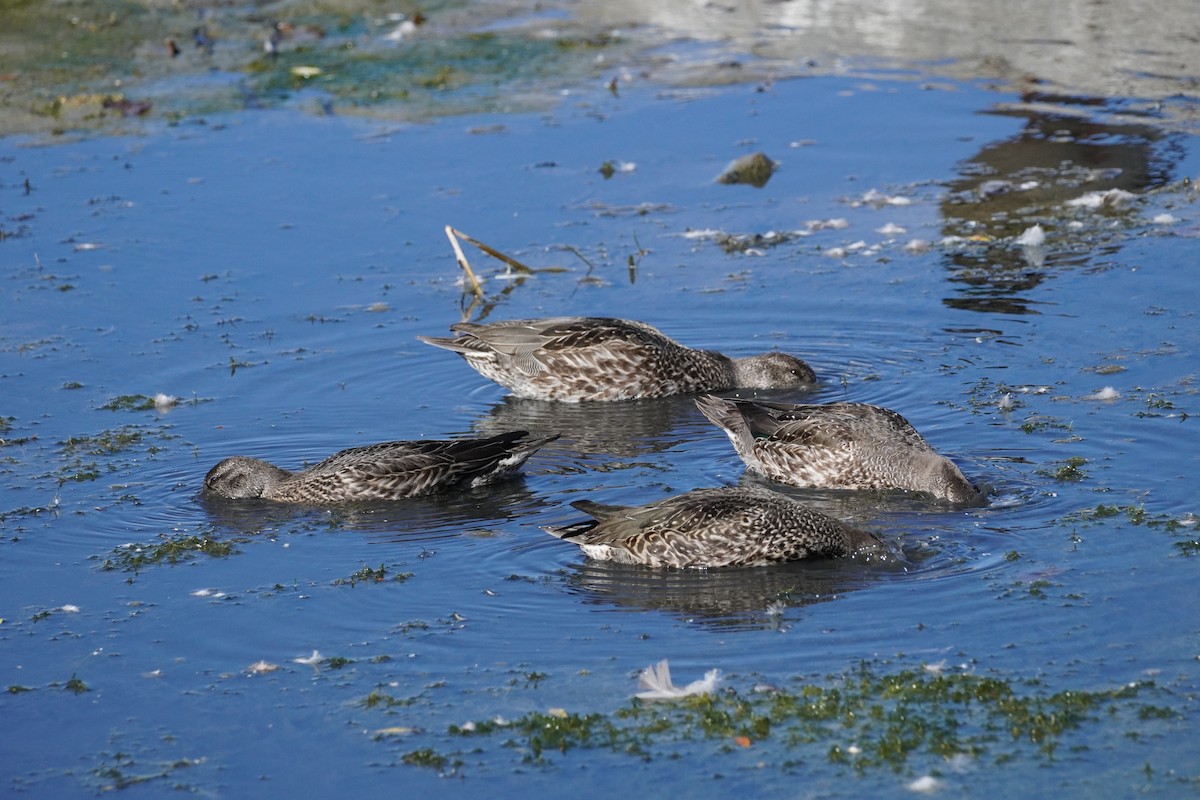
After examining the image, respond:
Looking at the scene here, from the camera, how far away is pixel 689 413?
38.6 ft

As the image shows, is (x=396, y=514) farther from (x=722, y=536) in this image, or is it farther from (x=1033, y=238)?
(x=1033, y=238)

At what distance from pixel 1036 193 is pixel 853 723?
932 centimetres

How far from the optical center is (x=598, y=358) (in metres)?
12.0

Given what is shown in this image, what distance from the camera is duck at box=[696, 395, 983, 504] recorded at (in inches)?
364

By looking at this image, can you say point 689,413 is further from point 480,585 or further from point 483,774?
point 483,774

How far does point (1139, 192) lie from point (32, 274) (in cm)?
961

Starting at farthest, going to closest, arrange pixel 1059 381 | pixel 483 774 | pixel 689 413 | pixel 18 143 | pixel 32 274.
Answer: pixel 18 143 → pixel 32 274 → pixel 689 413 → pixel 1059 381 → pixel 483 774

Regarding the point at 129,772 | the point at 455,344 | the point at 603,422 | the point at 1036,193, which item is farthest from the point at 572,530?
the point at 1036,193

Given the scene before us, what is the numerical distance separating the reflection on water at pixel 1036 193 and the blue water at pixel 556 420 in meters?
0.05

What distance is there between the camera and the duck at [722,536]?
8.45 meters

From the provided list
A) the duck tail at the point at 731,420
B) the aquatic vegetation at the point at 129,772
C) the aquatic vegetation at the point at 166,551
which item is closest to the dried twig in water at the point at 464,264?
the duck tail at the point at 731,420

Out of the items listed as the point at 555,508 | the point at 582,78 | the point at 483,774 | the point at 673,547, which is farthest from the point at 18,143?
the point at 483,774

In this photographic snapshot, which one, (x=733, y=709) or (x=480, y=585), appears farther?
(x=480, y=585)

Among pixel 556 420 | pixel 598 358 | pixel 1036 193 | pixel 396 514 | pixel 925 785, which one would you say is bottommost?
pixel 556 420
